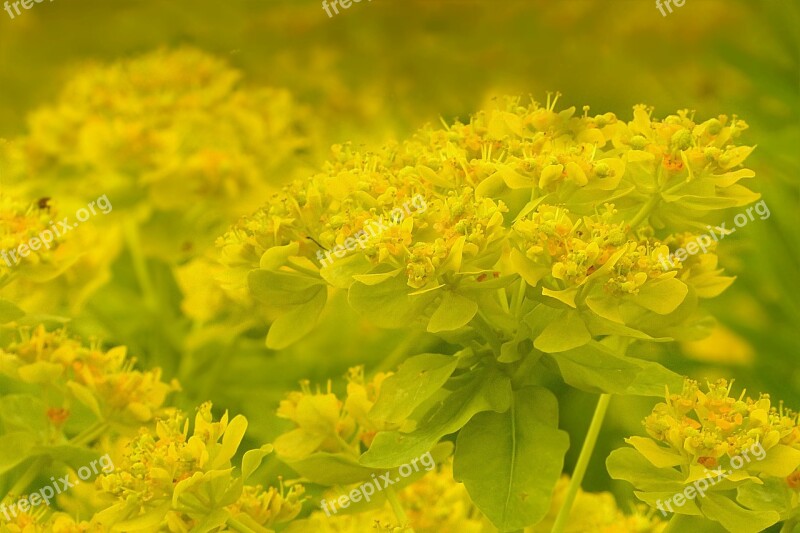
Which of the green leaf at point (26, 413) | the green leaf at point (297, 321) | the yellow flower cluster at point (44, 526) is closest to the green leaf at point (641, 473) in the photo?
the green leaf at point (297, 321)

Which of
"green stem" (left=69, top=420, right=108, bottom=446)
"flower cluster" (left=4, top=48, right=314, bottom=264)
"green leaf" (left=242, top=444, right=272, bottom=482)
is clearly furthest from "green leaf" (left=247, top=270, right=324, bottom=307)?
"flower cluster" (left=4, top=48, right=314, bottom=264)

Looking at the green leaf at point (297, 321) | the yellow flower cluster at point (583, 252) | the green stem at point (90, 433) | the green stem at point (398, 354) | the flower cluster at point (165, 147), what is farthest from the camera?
the flower cluster at point (165, 147)

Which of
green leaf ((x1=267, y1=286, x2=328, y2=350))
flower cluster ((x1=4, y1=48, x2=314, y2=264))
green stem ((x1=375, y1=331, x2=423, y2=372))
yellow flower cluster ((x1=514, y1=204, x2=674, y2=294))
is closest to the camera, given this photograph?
yellow flower cluster ((x1=514, y1=204, x2=674, y2=294))

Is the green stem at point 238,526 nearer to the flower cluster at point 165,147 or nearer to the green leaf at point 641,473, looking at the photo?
the green leaf at point 641,473

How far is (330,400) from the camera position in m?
0.85

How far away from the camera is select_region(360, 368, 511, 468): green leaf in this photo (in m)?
0.74

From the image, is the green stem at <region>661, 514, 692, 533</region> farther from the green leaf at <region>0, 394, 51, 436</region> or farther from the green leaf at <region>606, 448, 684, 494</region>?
the green leaf at <region>0, 394, 51, 436</region>

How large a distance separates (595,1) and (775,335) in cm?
90

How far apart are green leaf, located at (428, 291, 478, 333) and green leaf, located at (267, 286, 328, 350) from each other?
0.13 meters

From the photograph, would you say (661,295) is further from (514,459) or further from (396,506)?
(396,506)

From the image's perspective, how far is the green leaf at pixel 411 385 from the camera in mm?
744

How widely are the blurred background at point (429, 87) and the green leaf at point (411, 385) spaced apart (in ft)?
1.36

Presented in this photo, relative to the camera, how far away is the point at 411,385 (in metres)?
0.76

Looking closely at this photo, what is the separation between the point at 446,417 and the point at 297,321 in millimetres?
142
